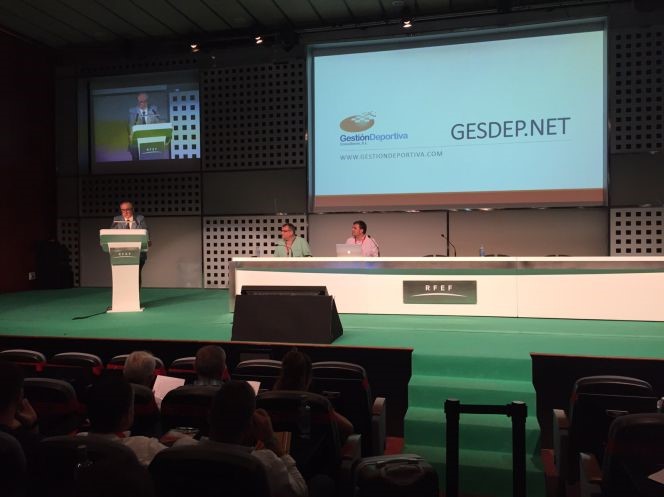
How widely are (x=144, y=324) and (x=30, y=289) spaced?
5.12 m

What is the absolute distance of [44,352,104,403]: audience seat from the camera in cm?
356

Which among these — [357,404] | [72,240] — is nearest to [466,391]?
[357,404]

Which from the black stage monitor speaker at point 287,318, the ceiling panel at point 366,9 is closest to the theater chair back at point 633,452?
the black stage monitor speaker at point 287,318

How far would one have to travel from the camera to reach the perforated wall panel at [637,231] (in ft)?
25.0

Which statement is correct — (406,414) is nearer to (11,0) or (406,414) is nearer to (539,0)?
(539,0)

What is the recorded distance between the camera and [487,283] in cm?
572

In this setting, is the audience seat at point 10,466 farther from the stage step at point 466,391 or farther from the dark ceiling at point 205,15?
the dark ceiling at point 205,15

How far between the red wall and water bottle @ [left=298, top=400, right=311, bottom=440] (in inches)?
334

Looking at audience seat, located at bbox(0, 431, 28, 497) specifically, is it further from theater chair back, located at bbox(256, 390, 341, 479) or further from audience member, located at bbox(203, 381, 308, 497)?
theater chair back, located at bbox(256, 390, 341, 479)

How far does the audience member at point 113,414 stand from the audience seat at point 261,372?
1.35 m

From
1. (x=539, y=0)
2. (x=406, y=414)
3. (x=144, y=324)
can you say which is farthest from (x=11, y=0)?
(x=406, y=414)

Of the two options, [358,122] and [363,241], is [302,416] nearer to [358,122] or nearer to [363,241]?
[363,241]

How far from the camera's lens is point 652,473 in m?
1.90

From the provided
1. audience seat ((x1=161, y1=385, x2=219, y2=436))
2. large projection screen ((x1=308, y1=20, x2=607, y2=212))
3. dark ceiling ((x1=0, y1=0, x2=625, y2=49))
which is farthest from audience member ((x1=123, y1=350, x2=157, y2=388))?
dark ceiling ((x1=0, y1=0, x2=625, y2=49))
